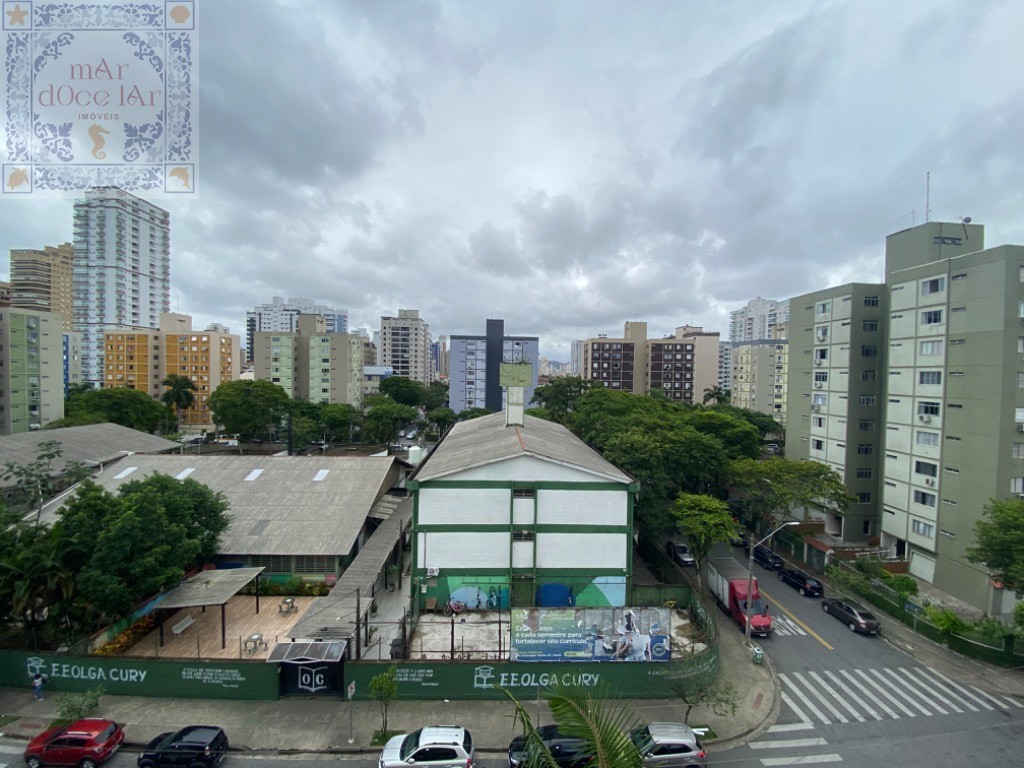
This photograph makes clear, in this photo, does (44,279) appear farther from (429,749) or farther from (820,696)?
(820,696)

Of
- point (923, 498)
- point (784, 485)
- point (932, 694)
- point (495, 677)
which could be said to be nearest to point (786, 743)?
point (932, 694)

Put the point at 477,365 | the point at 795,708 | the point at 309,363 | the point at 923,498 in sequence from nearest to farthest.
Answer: the point at 795,708 < the point at 923,498 < the point at 309,363 < the point at 477,365

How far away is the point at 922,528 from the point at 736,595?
15.6 metres

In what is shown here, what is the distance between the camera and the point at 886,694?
1912cm

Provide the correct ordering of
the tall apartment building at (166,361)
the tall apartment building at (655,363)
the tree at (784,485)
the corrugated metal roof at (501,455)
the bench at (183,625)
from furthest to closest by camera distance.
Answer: the tall apartment building at (655,363)
the tall apartment building at (166,361)
the tree at (784,485)
the corrugated metal roof at (501,455)
the bench at (183,625)

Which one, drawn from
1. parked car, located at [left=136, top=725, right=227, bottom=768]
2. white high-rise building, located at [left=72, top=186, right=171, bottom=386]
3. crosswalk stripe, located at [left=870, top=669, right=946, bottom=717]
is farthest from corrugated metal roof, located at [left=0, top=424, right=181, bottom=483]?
white high-rise building, located at [left=72, top=186, right=171, bottom=386]

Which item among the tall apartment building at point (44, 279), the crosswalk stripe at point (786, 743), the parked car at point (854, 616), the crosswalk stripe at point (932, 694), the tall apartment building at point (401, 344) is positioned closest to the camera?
the crosswalk stripe at point (786, 743)

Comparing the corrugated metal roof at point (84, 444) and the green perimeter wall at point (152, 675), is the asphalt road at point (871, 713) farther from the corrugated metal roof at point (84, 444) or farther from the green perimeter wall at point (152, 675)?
the corrugated metal roof at point (84, 444)

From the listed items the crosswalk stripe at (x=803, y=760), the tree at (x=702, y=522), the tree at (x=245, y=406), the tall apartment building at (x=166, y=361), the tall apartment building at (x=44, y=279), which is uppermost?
the tall apartment building at (x=44, y=279)

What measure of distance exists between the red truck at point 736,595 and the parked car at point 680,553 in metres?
3.04

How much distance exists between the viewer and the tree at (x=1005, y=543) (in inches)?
853

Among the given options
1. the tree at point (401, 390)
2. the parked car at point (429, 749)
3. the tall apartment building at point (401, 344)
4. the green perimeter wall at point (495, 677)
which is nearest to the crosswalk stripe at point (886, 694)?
the green perimeter wall at point (495, 677)

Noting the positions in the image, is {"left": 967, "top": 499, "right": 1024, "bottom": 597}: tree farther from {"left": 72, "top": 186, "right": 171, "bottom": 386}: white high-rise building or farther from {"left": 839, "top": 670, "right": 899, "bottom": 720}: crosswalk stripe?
{"left": 72, "top": 186, "right": 171, "bottom": 386}: white high-rise building

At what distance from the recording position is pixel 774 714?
58.3 ft
